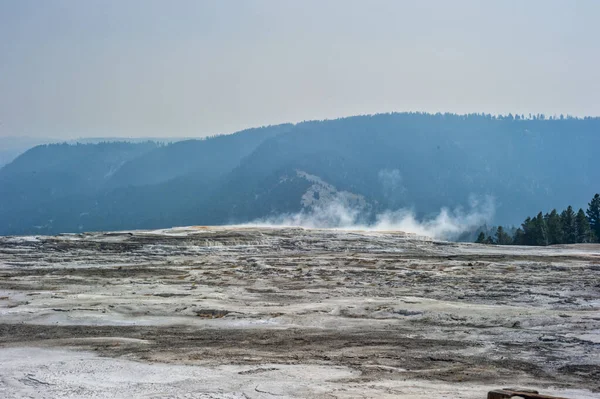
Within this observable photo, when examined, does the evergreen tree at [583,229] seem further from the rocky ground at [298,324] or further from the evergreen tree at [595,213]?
the rocky ground at [298,324]

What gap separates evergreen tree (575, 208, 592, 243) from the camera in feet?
220

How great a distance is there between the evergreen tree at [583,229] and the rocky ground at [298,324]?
104ft

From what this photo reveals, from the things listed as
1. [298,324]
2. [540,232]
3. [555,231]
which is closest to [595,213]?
[555,231]

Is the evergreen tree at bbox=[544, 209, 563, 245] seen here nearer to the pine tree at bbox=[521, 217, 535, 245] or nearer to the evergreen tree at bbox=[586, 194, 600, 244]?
the pine tree at bbox=[521, 217, 535, 245]

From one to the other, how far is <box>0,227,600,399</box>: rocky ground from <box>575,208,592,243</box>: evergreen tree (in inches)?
1251

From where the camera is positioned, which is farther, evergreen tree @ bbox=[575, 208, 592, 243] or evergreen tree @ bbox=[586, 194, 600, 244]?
evergreen tree @ bbox=[586, 194, 600, 244]

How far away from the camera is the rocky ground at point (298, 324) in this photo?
13820 millimetres

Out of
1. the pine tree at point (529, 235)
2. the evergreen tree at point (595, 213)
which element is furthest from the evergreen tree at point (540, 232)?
the evergreen tree at point (595, 213)

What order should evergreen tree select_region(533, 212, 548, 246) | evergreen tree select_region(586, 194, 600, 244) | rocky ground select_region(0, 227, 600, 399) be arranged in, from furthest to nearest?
evergreen tree select_region(586, 194, 600, 244), evergreen tree select_region(533, 212, 548, 246), rocky ground select_region(0, 227, 600, 399)

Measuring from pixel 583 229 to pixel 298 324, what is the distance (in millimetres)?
55993

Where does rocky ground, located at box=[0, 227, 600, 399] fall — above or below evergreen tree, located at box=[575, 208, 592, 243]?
below

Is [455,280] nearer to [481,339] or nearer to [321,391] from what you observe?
[481,339]

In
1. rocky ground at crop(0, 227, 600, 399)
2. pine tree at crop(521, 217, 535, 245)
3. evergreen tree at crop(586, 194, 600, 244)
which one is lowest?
rocky ground at crop(0, 227, 600, 399)

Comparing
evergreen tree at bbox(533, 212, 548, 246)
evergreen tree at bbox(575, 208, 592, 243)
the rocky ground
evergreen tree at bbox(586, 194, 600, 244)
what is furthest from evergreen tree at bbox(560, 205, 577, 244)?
the rocky ground
